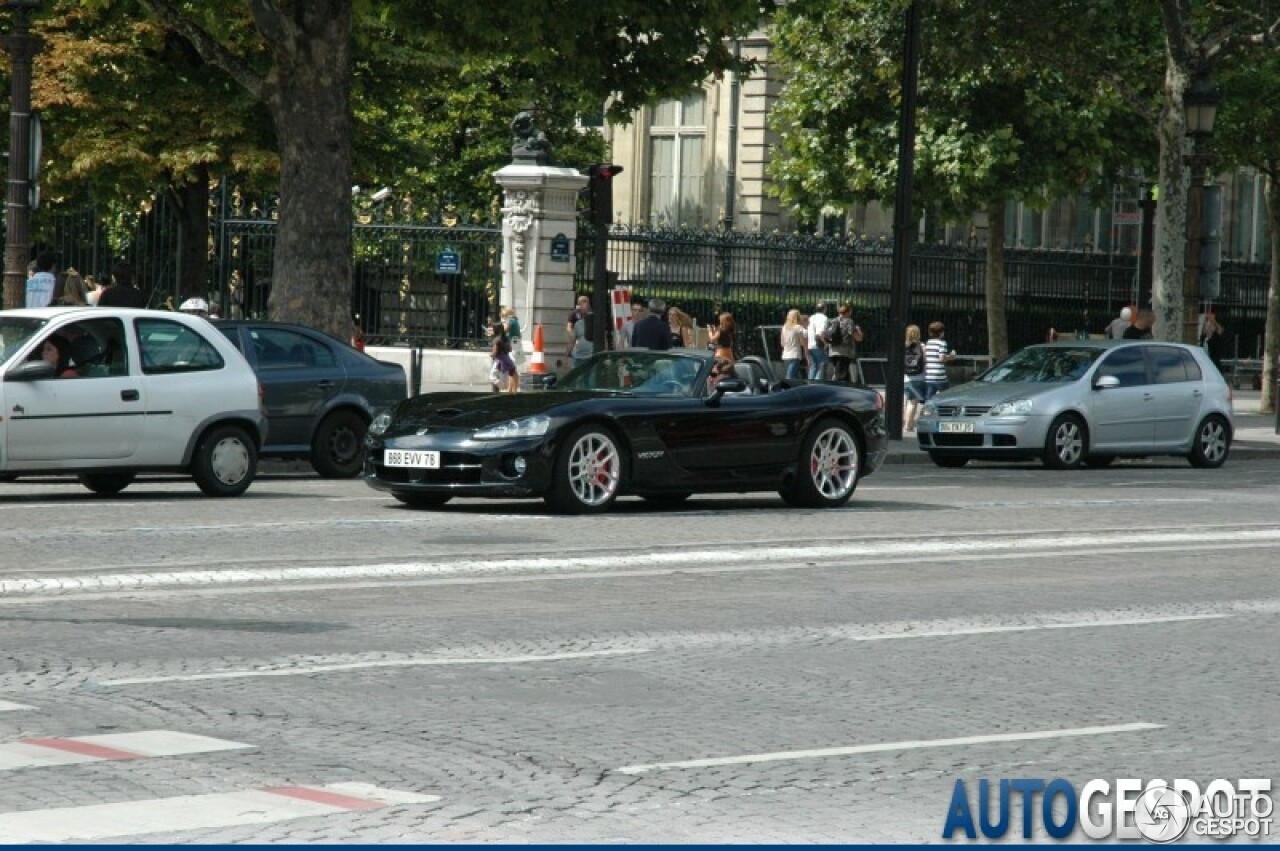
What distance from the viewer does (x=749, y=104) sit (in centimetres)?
5388

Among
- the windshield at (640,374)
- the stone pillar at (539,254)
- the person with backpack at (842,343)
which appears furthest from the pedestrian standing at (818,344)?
the windshield at (640,374)

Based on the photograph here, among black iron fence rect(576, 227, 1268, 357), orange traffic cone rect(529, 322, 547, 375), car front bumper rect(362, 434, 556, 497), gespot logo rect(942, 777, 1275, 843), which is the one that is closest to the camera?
gespot logo rect(942, 777, 1275, 843)

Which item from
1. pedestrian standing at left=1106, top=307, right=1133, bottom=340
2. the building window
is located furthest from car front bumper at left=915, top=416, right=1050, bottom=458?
the building window

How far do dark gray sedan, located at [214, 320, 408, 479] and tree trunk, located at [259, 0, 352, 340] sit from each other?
3755 mm

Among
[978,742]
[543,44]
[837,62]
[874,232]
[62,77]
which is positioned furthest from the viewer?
[874,232]

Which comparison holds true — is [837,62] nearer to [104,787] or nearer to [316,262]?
[316,262]

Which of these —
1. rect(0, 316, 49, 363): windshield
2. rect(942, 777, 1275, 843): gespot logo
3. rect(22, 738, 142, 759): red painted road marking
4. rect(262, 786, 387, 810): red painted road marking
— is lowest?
rect(22, 738, 142, 759): red painted road marking

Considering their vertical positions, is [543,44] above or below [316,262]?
above

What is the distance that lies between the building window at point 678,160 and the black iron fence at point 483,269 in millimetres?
10878

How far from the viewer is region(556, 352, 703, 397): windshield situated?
17016 millimetres

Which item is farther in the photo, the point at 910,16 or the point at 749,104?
the point at 749,104

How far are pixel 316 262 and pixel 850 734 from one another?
17.7m

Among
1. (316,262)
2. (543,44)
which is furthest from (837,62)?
(316,262)

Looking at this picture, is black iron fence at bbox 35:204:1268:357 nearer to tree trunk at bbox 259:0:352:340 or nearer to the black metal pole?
the black metal pole
